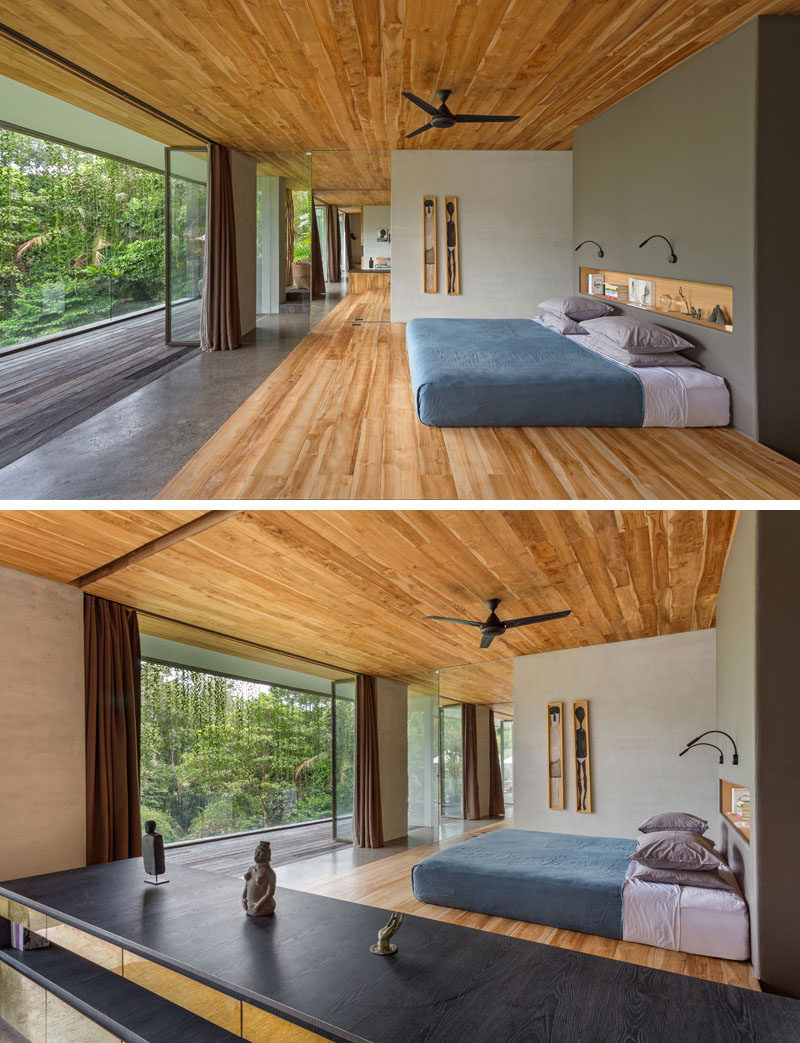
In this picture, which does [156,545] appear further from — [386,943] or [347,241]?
[347,241]

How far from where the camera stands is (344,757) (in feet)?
33.3

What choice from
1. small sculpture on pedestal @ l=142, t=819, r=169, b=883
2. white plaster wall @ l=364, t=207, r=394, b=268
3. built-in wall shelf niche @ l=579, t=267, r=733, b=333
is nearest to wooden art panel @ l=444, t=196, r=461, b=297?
built-in wall shelf niche @ l=579, t=267, r=733, b=333

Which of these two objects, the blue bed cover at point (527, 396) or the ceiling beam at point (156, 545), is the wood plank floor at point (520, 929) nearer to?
the ceiling beam at point (156, 545)

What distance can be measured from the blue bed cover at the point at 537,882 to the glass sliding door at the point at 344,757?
4.44m

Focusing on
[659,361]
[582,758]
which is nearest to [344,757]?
[582,758]

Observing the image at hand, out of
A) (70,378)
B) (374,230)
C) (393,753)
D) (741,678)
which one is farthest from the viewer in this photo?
(374,230)

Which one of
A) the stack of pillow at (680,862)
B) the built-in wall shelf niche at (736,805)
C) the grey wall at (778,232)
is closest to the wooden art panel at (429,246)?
the grey wall at (778,232)

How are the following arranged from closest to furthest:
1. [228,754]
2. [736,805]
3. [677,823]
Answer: [736,805]
[677,823]
[228,754]

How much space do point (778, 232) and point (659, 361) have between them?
107 cm

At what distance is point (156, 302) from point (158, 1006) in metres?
11.3

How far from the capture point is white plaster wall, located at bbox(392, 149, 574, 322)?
9.20 meters

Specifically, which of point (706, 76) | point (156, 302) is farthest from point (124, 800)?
point (156, 302)

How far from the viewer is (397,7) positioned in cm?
431

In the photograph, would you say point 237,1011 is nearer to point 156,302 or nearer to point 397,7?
point 397,7
